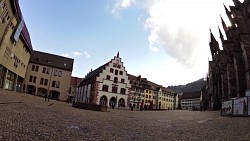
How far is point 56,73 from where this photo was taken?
6450cm

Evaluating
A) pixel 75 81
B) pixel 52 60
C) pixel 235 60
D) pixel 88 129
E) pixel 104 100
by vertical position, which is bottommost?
pixel 88 129

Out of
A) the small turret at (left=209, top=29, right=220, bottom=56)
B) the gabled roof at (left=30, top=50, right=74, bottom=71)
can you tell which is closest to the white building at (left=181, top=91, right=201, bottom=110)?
the small turret at (left=209, top=29, right=220, bottom=56)

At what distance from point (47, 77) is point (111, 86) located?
1875cm

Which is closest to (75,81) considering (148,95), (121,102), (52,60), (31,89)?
(52,60)

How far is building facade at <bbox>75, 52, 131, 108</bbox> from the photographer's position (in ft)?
188

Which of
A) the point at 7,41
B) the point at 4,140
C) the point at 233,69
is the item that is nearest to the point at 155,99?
the point at 233,69

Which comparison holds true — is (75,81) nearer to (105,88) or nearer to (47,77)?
(47,77)

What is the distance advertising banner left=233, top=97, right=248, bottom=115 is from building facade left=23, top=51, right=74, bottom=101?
49.1 m

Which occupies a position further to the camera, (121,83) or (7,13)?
(121,83)

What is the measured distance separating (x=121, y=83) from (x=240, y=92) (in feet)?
109

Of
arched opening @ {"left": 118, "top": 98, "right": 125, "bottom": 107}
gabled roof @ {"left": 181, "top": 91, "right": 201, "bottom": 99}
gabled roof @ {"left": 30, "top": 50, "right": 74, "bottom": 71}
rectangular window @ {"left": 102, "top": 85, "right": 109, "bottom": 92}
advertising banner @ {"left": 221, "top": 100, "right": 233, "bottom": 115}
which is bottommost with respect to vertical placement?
arched opening @ {"left": 118, "top": 98, "right": 125, "bottom": 107}

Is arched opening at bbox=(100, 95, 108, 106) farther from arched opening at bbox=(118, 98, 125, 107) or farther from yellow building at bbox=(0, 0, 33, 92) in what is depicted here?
yellow building at bbox=(0, 0, 33, 92)

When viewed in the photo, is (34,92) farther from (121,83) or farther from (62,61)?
(121,83)

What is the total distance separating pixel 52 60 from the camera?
67.1 m
